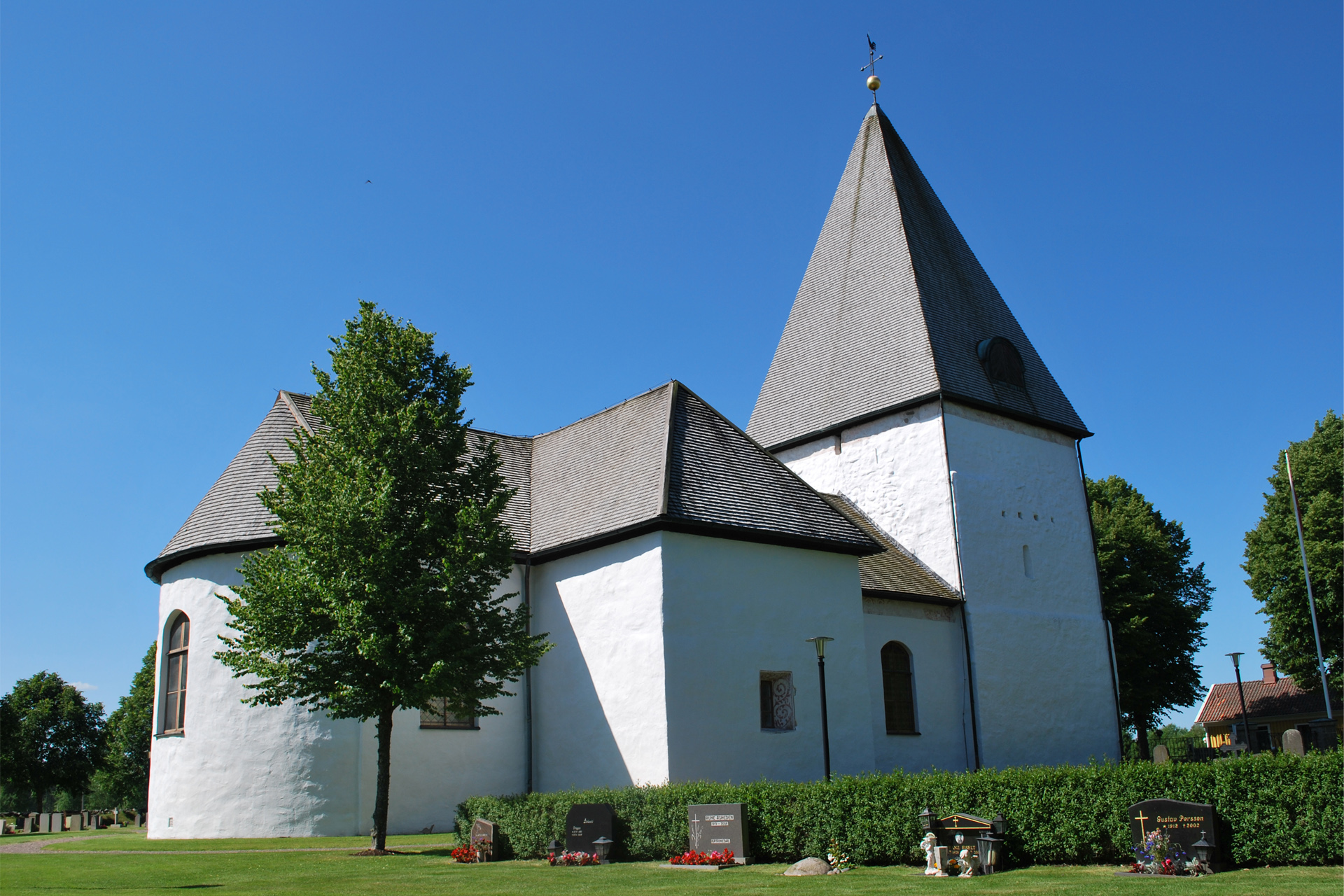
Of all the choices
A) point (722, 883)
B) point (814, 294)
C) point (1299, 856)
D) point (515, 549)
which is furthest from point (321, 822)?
point (814, 294)

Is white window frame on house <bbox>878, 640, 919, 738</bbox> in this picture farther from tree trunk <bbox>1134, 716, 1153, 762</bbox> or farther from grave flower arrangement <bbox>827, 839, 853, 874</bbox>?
tree trunk <bbox>1134, 716, 1153, 762</bbox>

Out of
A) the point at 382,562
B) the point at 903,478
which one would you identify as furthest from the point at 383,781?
the point at 903,478

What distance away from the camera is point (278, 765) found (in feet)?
63.4

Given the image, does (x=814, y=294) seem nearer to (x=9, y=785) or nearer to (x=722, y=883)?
(x=722, y=883)

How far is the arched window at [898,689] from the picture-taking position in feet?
74.1

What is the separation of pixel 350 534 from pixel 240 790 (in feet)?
22.7

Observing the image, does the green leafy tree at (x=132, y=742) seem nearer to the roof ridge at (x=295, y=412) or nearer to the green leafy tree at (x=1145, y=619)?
the roof ridge at (x=295, y=412)

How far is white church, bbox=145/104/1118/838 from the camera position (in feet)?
62.8

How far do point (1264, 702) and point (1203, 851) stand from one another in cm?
4641

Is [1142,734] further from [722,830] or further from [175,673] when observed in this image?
[175,673]

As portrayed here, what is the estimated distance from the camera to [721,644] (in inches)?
750

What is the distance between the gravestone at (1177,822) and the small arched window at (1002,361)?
666 inches

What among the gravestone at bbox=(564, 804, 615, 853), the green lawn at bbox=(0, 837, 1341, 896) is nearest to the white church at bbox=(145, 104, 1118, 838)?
the gravestone at bbox=(564, 804, 615, 853)

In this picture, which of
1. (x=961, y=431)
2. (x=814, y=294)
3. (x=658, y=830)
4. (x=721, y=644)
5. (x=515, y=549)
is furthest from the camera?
(x=814, y=294)
